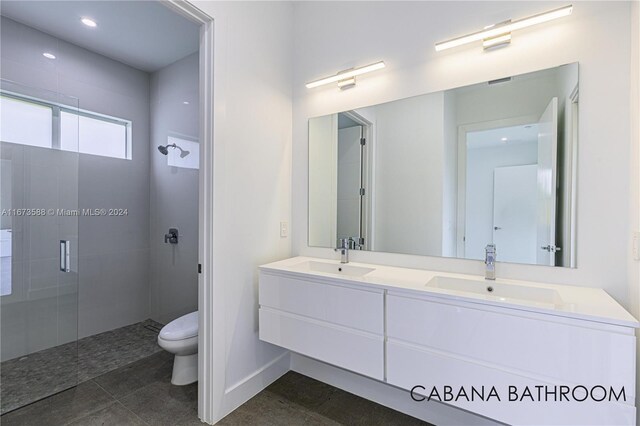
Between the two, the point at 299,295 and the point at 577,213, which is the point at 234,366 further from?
the point at 577,213

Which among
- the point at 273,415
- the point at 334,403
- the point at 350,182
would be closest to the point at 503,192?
the point at 350,182

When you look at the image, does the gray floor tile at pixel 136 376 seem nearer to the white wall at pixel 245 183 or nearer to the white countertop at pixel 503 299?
the white wall at pixel 245 183

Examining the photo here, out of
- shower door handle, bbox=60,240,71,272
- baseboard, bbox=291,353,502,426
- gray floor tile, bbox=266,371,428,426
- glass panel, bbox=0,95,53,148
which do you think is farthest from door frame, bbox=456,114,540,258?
glass panel, bbox=0,95,53,148

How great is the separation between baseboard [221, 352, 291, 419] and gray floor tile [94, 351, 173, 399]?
66 centimetres

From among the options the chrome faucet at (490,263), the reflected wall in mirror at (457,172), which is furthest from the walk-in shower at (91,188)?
the chrome faucet at (490,263)

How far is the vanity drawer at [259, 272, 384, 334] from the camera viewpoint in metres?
1.52

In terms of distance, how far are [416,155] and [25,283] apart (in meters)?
3.09

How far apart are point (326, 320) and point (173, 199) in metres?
2.20

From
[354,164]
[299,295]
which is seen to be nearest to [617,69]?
[354,164]

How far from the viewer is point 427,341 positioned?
1362mm

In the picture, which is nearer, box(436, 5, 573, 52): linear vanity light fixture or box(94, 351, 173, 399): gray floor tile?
box(436, 5, 573, 52): linear vanity light fixture

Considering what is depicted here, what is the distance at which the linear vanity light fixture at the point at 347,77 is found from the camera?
196 centimetres

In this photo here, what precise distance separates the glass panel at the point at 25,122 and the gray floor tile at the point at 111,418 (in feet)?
6.63

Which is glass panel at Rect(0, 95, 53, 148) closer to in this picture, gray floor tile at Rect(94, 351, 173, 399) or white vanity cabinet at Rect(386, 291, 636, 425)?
gray floor tile at Rect(94, 351, 173, 399)
